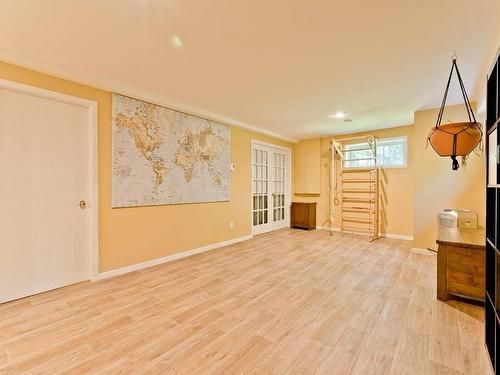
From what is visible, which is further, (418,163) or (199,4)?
(418,163)

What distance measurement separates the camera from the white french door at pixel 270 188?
560cm

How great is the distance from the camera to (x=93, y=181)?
291 cm

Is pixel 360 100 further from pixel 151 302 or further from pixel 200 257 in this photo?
pixel 151 302

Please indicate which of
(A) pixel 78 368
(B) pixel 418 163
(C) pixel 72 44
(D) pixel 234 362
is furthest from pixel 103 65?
(B) pixel 418 163

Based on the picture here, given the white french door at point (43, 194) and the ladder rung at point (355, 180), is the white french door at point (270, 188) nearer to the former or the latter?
the ladder rung at point (355, 180)

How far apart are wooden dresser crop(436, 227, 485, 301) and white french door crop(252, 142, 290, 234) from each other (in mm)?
3595

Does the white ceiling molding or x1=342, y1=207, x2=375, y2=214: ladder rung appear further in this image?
x1=342, y1=207, x2=375, y2=214: ladder rung

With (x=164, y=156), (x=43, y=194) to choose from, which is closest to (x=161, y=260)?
(x=164, y=156)

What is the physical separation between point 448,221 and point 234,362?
337cm

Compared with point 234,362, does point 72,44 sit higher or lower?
higher

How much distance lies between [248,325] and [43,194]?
8.49ft

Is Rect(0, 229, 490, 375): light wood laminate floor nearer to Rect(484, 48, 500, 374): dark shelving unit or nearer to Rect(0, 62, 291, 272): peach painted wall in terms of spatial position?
Rect(484, 48, 500, 374): dark shelving unit

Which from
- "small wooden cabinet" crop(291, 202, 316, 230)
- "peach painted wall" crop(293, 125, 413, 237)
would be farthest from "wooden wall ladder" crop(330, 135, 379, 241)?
"small wooden cabinet" crop(291, 202, 316, 230)

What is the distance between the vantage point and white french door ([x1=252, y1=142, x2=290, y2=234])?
5.60 metres
